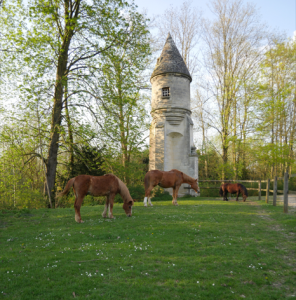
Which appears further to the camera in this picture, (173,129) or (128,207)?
(173,129)

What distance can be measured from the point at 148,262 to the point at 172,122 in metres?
20.4

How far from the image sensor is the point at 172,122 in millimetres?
24734

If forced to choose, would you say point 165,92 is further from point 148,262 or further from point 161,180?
point 148,262

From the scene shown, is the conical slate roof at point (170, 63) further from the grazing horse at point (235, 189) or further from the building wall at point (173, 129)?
the grazing horse at point (235, 189)

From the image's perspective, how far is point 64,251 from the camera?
5.83 metres

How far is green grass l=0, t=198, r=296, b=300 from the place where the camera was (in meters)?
3.94

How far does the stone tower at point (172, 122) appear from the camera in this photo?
2442cm

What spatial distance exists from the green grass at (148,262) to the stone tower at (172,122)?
15.8 m

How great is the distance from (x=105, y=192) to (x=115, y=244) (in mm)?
3826

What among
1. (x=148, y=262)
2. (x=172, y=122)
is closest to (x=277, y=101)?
(x=172, y=122)

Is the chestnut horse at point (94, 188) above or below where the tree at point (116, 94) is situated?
below

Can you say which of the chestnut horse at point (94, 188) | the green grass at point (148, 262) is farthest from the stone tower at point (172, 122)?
the green grass at point (148, 262)

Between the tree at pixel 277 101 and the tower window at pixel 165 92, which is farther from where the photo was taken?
the tree at pixel 277 101

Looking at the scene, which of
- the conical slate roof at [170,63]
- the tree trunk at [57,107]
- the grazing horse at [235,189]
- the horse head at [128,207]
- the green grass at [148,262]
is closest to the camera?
the green grass at [148,262]
